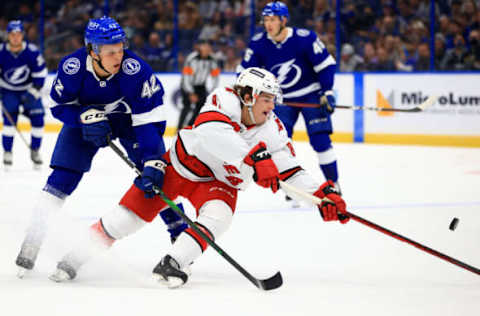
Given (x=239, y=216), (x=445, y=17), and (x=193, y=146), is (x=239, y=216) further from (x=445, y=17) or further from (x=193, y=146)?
(x=445, y=17)

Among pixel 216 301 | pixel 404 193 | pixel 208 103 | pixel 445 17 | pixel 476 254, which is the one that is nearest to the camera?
pixel 216 301

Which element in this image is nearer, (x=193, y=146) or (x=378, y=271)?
(x=193, y=146)

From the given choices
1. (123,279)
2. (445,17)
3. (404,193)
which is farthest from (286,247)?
(445,17)

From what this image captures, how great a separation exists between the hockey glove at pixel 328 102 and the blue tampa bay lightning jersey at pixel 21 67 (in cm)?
308

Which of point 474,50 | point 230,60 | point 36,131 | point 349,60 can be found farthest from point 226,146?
point 230,60

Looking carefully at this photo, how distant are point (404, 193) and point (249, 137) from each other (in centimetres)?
288

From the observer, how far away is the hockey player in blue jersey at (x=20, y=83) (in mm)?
7145

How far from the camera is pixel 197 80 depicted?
32.8 feet

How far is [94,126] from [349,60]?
6850mm

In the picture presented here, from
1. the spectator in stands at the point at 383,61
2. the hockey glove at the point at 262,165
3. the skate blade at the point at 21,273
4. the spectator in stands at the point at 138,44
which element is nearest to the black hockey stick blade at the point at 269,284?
the hockey glove at the point at 262,165

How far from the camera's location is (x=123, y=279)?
10.2 feet

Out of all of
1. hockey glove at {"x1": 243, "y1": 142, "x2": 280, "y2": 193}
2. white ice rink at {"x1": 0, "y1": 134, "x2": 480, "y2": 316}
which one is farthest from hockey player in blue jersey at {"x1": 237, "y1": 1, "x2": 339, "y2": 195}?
hockey glove at {"x1": 243, "y1": 142, "x2": 280, "y2": 193}

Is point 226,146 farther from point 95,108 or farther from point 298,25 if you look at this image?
point 298,25

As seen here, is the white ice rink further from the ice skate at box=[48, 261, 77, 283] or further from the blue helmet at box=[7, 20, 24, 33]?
the blue helmet at box=[7, 20, 24, 33]
